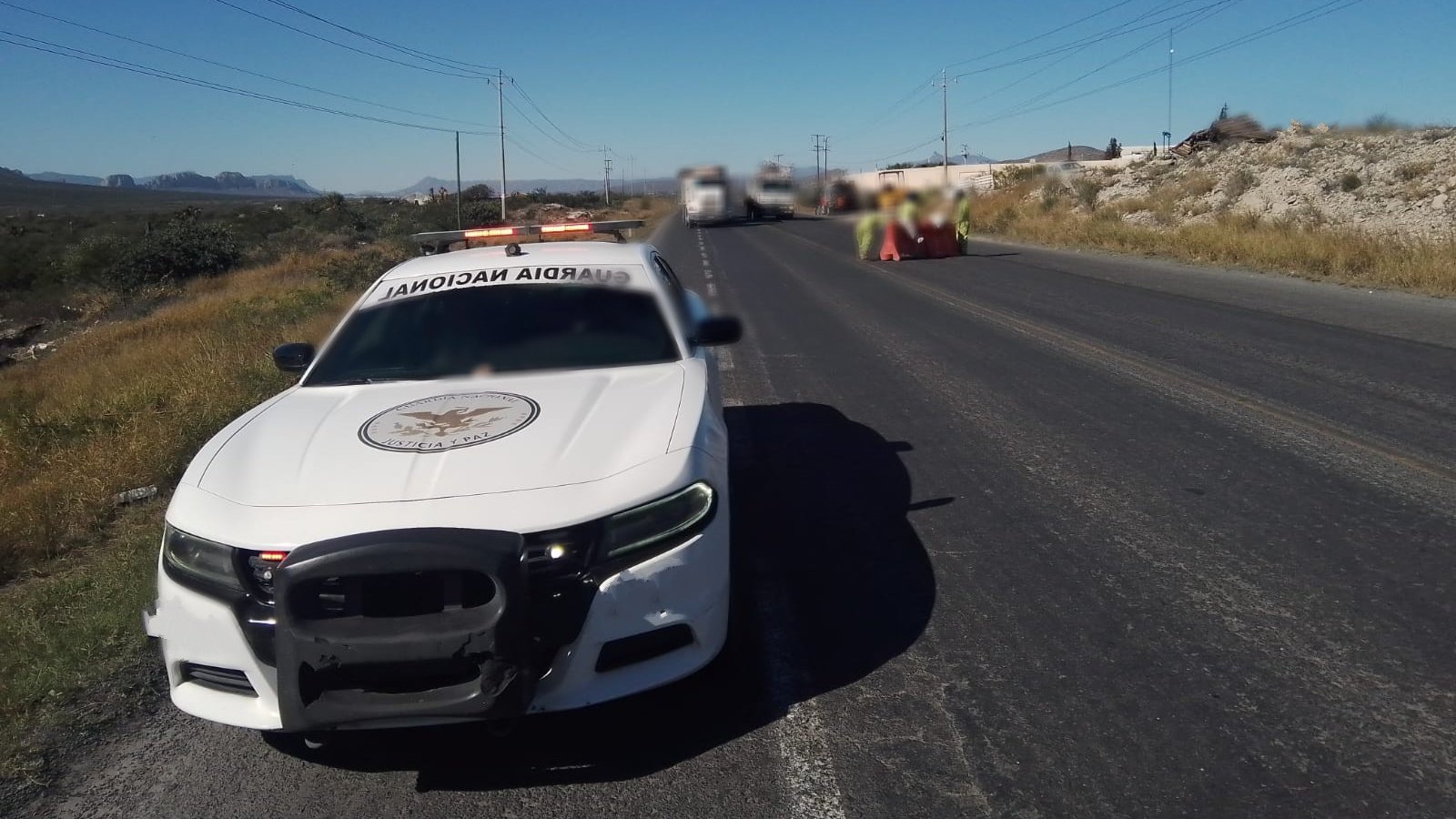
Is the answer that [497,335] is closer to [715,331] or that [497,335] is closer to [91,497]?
[715,331]

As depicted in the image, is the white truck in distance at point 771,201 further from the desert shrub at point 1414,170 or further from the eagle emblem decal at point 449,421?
the eagle emblem decal at point 449,421

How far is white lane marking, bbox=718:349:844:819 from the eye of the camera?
3.19m

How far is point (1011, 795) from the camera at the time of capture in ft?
10.4

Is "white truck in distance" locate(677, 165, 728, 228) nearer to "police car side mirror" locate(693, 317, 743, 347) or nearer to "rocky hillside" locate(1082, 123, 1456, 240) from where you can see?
"rocky hillside" locate(1082, 123, 1456, 240)

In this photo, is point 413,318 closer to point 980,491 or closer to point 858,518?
point 858,518

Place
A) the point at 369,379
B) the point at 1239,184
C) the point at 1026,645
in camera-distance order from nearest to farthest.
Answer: the point at 1026,645, the point at 369,379, the point at 1239,184

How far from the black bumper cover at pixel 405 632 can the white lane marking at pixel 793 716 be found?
2.69 feet

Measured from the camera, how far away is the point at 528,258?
5.59 meters

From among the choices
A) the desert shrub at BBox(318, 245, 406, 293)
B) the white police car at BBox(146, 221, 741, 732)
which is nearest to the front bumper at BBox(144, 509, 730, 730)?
the white police car at BBox(146, 221, 741, 732)

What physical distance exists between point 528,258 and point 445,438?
77.3 inches

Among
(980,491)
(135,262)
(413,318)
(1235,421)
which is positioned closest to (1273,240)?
(1235,421)

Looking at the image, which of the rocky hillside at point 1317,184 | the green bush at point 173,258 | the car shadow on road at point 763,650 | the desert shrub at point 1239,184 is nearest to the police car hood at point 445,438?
the car shadow on road at point 763,650

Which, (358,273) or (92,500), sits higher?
(358,273)

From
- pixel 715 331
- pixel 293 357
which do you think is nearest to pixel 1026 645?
pixel 715 331
